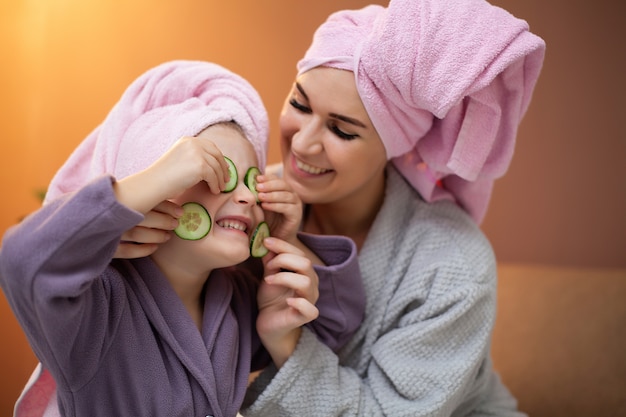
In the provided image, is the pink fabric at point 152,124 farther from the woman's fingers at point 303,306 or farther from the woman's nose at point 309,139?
the woman's fingers at point 303,306

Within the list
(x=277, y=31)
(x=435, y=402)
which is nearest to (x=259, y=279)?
(x=435, y=402)

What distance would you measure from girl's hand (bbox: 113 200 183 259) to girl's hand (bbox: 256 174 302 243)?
194mm

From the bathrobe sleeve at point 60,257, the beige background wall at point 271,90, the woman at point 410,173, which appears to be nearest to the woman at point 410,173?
the woman at point 410,173

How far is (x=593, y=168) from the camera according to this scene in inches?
84.8

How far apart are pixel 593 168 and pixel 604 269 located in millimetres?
339

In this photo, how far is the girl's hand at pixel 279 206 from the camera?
3.73 ft

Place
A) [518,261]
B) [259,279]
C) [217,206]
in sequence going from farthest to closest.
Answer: [518,261] < [259,279] < [217,206]

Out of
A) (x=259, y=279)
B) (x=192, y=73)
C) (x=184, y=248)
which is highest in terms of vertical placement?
(x=192, y=73)

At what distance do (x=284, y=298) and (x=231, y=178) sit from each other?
0.95ft

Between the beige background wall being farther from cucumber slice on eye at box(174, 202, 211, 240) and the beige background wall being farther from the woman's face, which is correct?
cucumber slice on eye at box(174, 202, 211, 240)

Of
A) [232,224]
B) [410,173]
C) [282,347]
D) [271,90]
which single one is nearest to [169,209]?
[232,224]

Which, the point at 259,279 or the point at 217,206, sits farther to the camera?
the point at 259,279

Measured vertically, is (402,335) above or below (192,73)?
below

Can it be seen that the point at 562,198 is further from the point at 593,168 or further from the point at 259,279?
the point at 259,279
